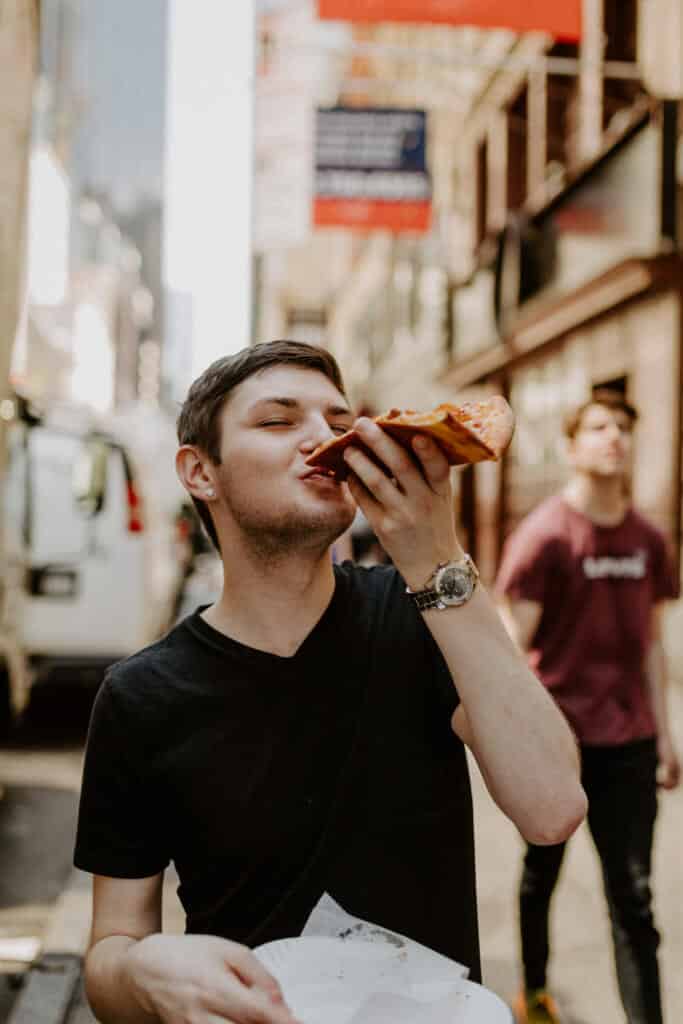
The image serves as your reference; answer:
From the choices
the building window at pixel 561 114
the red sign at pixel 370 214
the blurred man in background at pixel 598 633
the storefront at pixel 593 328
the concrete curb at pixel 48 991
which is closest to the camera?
the blurred man in background at pixel 598 633

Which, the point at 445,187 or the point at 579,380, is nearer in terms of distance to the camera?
the point at 579,380

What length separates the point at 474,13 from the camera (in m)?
7.90

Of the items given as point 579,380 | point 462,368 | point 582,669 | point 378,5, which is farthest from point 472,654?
point 462,368

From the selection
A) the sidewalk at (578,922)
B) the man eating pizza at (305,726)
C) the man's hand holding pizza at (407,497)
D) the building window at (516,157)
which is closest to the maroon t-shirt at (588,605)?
the sidewalk at (578,922)

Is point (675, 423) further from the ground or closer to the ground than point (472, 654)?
further from the ground

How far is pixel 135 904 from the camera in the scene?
1736 mm

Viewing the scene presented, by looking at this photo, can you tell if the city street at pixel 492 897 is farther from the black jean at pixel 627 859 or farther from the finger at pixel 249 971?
the finger at pixel 249 971

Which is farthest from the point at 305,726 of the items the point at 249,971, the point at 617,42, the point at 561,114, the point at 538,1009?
the point at 561,114

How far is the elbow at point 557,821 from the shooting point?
63.1 inches

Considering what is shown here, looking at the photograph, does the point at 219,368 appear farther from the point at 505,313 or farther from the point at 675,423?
the point at 505,313

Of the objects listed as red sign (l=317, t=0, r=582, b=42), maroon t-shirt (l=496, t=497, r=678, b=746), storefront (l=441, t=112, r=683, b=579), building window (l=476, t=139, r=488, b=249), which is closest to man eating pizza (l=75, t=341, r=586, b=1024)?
maroon t-shirt (l=496, t=497, r=678, b=746)

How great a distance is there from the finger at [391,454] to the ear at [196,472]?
0.47 meters

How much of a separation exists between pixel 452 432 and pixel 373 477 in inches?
5.6

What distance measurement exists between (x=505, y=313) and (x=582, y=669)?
12375 millimetres
